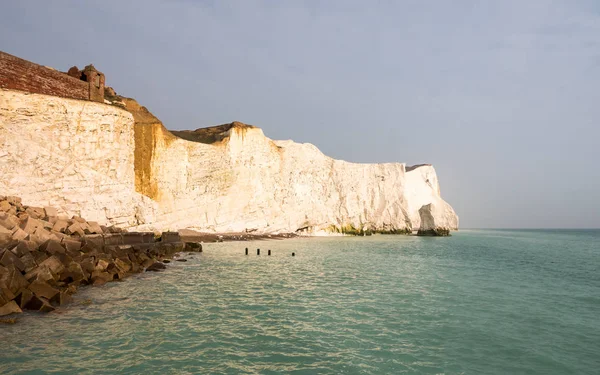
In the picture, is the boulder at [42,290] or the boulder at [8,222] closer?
the boulder at [42,290]

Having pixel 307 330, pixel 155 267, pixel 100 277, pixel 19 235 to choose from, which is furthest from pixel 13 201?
pixel 307 330

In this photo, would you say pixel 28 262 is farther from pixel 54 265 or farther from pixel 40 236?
pixel 40 236

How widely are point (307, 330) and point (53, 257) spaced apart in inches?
368

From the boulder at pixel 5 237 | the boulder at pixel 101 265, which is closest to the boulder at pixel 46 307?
the boulder at pixel 101 265

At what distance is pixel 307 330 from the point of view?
27.7ft

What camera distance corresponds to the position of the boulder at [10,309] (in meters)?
8.81

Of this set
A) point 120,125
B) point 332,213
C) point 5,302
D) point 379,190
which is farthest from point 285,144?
point 5,302

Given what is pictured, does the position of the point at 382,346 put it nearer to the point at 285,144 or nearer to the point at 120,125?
the point at 120,125

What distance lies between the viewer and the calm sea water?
6.48 metres

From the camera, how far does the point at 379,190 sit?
6544 cm

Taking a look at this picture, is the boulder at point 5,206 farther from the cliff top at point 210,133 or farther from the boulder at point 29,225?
the cliff top at point 210,133

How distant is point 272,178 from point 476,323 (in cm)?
4062

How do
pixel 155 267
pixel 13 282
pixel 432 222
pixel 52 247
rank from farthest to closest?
pixel 432 222
pixel 155 267
pixel 52 247
pixel 13 282

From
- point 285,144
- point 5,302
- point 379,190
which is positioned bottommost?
point 5,302
